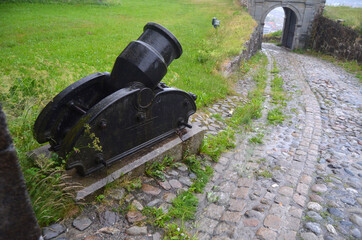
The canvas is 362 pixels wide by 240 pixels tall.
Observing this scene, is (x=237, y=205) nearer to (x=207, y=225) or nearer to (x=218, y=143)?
(x=207, y=225)

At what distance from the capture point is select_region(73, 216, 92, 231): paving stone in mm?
2521

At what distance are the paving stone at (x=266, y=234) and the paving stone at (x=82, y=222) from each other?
5.90 ft

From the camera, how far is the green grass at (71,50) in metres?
4.11

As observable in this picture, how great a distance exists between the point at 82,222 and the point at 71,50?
26.7ft

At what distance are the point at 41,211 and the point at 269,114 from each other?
5.63 m

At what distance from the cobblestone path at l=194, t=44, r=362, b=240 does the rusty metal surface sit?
5.94ft

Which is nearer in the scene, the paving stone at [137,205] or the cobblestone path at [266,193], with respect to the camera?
the cobblestone path at [266,193]

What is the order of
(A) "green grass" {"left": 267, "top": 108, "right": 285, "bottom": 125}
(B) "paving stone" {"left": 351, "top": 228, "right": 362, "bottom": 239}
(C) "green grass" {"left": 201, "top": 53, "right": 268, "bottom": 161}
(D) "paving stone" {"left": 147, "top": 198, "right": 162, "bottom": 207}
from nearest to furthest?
1. (B) "paving stone" {"left": 351, "top": 228, "right": 362, "bottom": 239}
2. (D) "paving stone" {"left": 147, "top": 198, "right": 162, "bottom": 207}
3. (C) "green grass" {"left": 201, "top": 53, "right": 268, "bottom": 161}
4. (A) "green grass" {"left": 267, "top": 108, "right": 285, "bottom": 125}

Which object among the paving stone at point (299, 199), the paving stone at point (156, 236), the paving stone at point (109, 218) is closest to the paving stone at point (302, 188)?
the paving stone at point (299, 199)

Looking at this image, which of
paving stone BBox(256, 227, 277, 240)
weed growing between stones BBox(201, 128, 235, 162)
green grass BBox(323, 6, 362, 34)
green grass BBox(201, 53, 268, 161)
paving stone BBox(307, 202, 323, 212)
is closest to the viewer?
paving stone BBox(256, 227, 277, 240)

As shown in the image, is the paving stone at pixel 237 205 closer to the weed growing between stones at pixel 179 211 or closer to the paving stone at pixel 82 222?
the weed growing between stones at pixel 179 211

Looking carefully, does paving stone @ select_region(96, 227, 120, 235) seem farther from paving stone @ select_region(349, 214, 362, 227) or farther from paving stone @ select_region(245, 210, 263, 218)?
paving stone @ select_region(349, 214, 362, 227)

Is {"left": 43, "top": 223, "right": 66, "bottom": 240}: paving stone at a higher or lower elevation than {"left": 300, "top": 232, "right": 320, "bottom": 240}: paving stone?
higher

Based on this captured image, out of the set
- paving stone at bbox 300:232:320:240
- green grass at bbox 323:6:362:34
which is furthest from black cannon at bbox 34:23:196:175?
green grass at bbox 323:6:362:34
